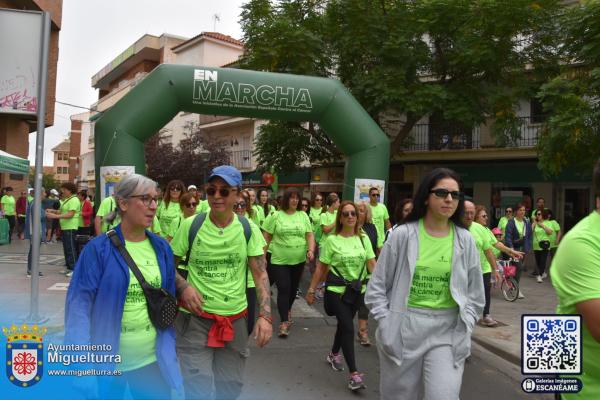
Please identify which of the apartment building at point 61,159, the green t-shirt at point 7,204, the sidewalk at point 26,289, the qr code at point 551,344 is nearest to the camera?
the qr code at point 551,344

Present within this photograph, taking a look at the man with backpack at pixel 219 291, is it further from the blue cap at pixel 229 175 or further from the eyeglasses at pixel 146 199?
the eyeglasses at pixel 146 199

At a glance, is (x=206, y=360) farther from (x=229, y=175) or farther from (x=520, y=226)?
(x=520, y=226)

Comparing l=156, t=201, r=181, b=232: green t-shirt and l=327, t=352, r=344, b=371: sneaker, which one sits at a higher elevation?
l=156, t=201, r=181, b=232: green t-shirt

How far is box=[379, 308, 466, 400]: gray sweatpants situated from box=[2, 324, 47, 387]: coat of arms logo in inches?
74.1

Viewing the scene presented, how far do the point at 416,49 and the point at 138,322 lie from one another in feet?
49.1

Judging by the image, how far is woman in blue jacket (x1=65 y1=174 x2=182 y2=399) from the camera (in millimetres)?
2467

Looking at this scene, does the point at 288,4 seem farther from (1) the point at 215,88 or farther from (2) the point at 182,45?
(2) the point at 182,45

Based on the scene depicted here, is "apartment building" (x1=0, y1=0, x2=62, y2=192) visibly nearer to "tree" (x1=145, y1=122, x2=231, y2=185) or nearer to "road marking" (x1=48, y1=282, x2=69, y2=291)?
"tree" (x1=145, y1=122, x2=231, y2=185)

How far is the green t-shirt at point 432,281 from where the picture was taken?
2988mm

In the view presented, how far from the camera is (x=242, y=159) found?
32594mm

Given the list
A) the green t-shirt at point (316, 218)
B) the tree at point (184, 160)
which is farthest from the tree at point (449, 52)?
the tree at point (184, 160)

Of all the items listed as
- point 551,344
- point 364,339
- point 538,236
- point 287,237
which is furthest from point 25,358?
point 538,236

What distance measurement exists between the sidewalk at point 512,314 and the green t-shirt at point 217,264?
12.7 ft

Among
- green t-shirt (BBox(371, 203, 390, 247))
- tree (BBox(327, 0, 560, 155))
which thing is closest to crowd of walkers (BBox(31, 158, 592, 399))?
green t-shirt (BBox(371, 203, 390, 247))
